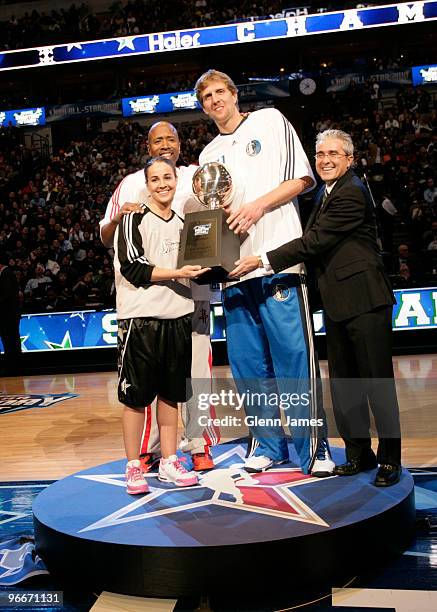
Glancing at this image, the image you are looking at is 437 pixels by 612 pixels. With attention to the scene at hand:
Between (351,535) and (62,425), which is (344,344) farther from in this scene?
(62,425)

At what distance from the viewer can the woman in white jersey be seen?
2.77 m

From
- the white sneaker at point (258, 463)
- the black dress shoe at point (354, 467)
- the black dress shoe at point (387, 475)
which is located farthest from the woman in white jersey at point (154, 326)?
the black dress shoe at point (387, 475)

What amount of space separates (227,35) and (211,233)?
1390cm

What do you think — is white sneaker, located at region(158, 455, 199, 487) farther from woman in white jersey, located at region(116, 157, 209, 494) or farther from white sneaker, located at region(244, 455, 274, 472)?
white sneaker, located at region(244, 455, 274, 472)

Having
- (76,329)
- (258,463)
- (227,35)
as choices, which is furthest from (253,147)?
(227,35)

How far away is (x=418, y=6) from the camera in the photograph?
13.9 meters

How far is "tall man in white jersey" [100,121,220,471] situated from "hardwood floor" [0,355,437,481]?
19cm

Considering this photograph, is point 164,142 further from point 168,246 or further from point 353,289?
point 353,289

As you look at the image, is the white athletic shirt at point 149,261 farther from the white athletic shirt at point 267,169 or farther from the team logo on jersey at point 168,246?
the white athletic shirt at point 267,169

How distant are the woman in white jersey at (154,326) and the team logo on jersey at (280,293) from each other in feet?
1.19

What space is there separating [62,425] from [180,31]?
1165cm

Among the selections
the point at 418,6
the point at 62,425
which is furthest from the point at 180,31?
the point at 62,425

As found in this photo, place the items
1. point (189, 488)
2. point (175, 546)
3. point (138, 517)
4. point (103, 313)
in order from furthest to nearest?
point (103, 313) < point (189, 488) < point (138, 517) < point (175, 546)

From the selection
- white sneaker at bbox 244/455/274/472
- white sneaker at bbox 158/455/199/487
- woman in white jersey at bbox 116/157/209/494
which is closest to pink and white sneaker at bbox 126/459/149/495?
woman in white jersey at bbox 116/157/209/494
